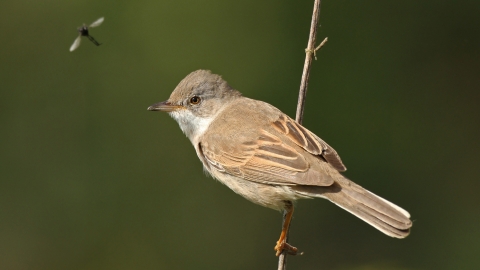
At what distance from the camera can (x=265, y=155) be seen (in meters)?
5.10

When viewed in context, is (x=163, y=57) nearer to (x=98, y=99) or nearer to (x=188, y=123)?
(x=98, y=99)

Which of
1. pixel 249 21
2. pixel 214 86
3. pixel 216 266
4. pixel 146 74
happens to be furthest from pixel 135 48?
pixel 216 266

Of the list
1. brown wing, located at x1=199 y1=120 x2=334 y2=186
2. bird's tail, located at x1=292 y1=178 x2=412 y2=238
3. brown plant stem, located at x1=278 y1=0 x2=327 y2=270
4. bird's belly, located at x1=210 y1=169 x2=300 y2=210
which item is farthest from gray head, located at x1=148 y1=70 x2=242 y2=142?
bird's tail, located at x1=292 y1=178 x2=412 y2=238

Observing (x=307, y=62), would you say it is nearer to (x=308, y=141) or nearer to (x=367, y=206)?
(x=308, y=141)

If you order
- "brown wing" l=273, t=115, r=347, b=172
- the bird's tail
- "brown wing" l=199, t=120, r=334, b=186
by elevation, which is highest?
"brown wing" l=273, t=115, r=347, b=172

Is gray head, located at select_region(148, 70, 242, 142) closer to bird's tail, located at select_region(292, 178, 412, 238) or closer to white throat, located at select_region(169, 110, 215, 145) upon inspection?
white throat, located at select_region(169, 110, 215, 145)

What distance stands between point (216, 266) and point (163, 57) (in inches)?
90.9

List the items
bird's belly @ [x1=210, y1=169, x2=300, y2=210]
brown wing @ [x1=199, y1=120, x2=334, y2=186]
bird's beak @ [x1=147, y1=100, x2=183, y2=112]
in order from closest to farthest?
1. brown wing @ [x1=199, y1=120, x2=334, y2=186]
2. bird's belly @ [x1=210, y1=169, x2=300, y2=210]
3. bird's beak @ [x1=147, y1=100, x2=183, y2=112]

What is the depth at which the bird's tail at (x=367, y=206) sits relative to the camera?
14.2 ft

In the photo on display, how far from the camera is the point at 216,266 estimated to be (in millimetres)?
7195

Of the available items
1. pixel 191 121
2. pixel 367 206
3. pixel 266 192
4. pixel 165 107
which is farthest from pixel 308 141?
pixel 165 107

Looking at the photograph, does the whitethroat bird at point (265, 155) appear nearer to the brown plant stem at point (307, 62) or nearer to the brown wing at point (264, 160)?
the brown wing at point (264, 160)

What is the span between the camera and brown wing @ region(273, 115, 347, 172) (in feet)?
16.2

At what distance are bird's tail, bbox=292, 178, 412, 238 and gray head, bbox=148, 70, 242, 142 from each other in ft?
4.20
